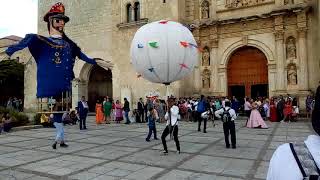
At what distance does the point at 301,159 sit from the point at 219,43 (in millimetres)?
19975

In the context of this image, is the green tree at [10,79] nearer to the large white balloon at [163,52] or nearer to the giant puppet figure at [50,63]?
the giant puppet figure at [50,63]

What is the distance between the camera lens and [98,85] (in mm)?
26281

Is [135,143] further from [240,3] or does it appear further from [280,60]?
[240,3]

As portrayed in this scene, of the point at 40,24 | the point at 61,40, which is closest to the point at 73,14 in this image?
the point at 40,24

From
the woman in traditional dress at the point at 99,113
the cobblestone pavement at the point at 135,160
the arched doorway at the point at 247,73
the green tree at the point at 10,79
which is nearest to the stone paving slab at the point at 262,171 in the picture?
the cobblestone pavement at the point at 135,160

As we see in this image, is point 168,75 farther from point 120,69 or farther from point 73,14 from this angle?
point 73,14

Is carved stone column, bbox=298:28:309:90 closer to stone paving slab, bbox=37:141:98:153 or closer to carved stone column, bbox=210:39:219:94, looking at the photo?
carved stone column, bbox=210:39:219:94

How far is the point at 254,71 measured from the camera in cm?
2023

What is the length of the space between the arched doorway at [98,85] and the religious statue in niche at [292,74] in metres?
13.6

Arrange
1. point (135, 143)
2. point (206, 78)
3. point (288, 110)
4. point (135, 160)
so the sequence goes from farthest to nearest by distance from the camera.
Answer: point (206, 78)
point (288, 110)
point (135, 143)
point (135, 160)

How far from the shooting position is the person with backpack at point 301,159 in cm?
153

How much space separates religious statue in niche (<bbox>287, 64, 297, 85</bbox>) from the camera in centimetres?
1848

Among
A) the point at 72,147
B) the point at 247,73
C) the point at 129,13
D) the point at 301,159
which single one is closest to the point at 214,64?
the point at 247,73

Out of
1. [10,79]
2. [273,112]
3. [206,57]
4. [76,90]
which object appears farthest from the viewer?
[10,79]
